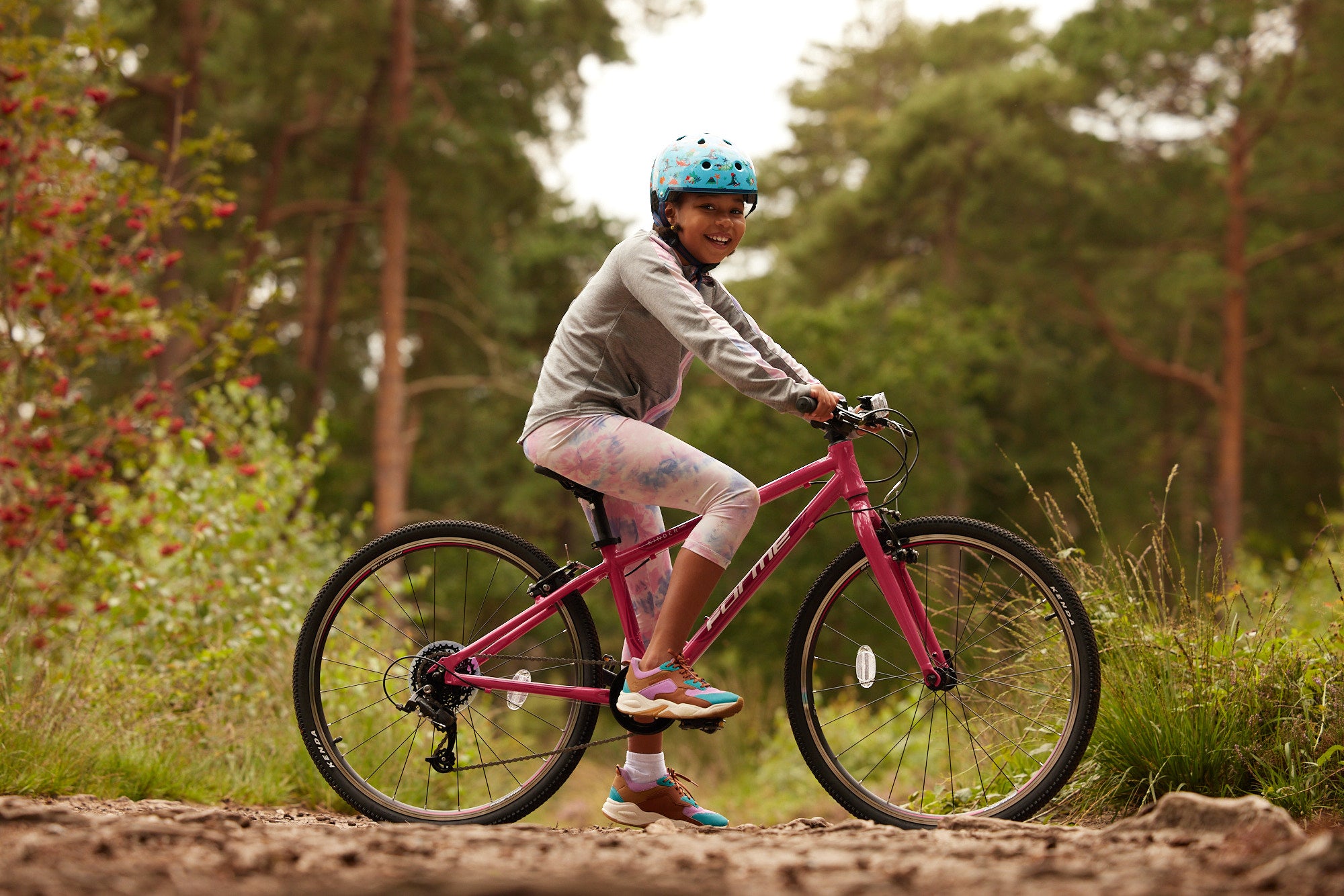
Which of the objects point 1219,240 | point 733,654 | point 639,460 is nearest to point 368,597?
point 639,460

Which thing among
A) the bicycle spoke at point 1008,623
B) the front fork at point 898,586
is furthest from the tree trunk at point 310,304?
the front fork at point 898,586

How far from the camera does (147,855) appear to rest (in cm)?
222

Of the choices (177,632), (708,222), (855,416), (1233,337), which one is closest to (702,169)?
(708,222)

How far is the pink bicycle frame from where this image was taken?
3.38m

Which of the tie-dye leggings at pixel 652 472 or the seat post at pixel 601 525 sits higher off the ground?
the tie-dye leggings at pixel 652 472

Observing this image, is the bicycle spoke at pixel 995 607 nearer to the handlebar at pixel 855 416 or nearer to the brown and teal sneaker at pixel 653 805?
the handlebar at pixel 855 416

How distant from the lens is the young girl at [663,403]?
326cm

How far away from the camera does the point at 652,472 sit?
334 cm

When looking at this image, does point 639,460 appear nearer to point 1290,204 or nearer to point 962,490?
point 962,490

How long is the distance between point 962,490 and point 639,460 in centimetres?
2067

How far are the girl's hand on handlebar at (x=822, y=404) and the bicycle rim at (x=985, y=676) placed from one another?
1.46 feet

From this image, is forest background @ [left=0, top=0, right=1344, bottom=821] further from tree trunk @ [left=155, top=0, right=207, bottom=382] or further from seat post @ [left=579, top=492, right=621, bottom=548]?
seat post @ [left=579, top=492, right=621, bottom=548]

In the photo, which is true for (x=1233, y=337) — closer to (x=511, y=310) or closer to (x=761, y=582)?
(x=511, y=310)

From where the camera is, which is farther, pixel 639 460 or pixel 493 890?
pixel 639 460
